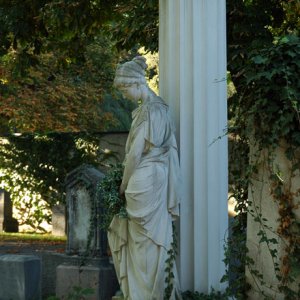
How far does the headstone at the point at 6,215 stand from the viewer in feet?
54.9

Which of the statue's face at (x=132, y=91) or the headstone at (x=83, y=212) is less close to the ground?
the statue's face at (x=132, y=91)

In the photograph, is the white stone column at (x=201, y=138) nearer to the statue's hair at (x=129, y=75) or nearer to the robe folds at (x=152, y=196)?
the robe folds at (x=152, y=196)

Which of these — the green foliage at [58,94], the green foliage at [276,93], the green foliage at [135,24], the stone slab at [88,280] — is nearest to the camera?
the green foliage at [276,93]

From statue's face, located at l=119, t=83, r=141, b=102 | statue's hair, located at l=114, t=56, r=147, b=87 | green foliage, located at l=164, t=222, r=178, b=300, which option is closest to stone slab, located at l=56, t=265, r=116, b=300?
green foliage, located at l=164, t=222, r=178, b=300

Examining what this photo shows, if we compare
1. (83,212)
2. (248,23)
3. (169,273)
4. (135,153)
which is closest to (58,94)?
(83,212)

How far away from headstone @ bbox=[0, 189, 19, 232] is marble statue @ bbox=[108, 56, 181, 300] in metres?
10.9

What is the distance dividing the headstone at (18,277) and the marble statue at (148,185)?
2249mm

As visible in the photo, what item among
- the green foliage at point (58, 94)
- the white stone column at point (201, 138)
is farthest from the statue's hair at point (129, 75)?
the green foliage at point (58, 94)

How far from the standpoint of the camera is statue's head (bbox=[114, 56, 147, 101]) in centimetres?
621

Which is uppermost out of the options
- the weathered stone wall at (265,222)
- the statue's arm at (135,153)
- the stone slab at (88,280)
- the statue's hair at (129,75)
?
the statue's hair at (129,75)

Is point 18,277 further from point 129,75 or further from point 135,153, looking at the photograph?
point 129,75

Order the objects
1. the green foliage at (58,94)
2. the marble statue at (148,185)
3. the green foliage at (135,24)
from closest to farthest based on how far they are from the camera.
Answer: the marble statue at (148,185)
the green foliage at (135,24)
the green foliage at (58,94)

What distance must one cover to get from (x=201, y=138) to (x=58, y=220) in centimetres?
1030

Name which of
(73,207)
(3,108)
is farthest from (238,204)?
(3,108)
